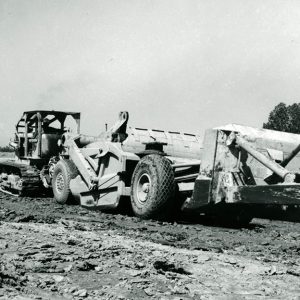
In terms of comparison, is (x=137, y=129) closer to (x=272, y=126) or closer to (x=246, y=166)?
(x=246, y=166)

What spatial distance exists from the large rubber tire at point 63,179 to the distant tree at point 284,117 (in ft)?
135

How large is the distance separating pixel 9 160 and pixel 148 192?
8281 millimetres

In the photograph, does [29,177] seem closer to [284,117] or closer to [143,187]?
[143,187]

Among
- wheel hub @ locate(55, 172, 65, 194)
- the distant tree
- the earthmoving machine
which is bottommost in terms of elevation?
wheel hub @ locate(55, 172, 65, 194)

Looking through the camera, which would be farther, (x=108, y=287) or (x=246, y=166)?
(x=246, y=166)

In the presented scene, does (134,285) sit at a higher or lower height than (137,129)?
lower

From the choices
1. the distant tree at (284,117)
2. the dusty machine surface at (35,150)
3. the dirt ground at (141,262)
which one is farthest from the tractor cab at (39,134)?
the distant tree at (284,117)

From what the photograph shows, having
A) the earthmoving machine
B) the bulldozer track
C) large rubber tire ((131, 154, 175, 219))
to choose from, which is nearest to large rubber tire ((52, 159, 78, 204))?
the earthmoving machine

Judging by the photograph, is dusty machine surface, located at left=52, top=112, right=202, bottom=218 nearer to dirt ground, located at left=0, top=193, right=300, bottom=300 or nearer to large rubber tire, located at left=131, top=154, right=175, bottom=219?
large rubber tire, located at left=131, top=154, right=175, bottom=219

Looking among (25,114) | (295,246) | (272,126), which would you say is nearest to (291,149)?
(295,246)

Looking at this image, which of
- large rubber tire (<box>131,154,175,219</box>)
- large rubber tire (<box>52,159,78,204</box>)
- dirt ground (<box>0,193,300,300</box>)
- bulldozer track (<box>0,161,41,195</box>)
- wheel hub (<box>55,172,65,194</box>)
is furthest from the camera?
bulldozer track (<box>0,161,41,195</box>)

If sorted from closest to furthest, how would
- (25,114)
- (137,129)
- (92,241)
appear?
(92,241)
(137,129)
(25,114)

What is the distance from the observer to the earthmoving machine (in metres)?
7.48

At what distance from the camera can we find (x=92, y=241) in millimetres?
6148
